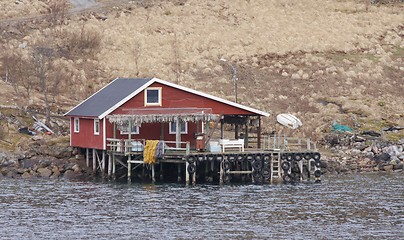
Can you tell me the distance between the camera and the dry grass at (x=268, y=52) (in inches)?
3214

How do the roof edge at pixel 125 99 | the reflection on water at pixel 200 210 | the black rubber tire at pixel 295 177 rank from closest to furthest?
the reflection on water at pixel 200 210 < the roof edge at pixel 125 99 < the black rubber tire at pixel 295 177

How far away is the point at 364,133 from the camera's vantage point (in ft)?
236

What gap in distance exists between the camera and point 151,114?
58531mm

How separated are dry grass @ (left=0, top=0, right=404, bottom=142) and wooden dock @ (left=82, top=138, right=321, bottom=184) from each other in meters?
13.2

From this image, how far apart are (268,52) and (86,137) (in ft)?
117

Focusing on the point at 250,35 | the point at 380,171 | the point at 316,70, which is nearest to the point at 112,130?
the point at 380,171

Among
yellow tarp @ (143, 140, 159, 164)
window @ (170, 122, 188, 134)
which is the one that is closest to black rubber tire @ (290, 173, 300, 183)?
window @ (170, 122, 188, 134)

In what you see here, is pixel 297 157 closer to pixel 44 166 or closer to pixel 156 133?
pixel 156 133

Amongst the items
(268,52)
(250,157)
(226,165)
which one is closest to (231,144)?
(226,165)

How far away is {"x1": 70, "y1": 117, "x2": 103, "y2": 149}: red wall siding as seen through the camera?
60384mm

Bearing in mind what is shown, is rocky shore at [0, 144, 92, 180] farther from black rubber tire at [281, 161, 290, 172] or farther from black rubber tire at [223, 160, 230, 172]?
black rubber tire at [281, 161, 290, 172]

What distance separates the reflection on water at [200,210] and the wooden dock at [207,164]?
1549 millimetres

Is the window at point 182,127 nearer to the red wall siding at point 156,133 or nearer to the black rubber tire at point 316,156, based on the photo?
the red wall siding at point 156,133

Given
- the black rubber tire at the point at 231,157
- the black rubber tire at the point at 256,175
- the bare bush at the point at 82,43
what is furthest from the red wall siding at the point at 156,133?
the bare bush at the point at 82,43
